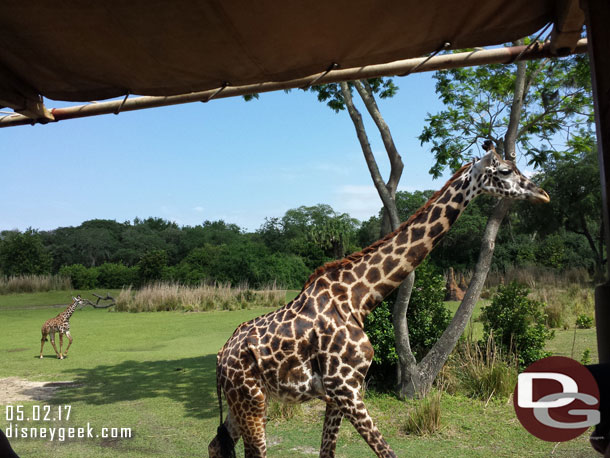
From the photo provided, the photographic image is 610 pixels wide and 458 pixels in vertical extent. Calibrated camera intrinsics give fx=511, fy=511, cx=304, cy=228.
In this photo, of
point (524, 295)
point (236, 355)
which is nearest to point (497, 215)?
point (524, 295)

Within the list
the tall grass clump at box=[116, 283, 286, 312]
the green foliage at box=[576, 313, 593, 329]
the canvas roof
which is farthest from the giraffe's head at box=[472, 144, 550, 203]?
the tall grass clump at box=[116, 283, 286, 312]

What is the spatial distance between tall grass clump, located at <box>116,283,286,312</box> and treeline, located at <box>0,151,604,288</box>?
349 cm

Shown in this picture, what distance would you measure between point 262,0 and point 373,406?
569cm

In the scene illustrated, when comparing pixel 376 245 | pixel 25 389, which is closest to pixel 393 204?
pixel 376 245

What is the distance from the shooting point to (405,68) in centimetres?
231

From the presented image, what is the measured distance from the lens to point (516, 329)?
7.37 metres

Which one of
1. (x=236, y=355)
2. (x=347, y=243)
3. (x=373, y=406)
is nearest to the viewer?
(x=236, y=355)

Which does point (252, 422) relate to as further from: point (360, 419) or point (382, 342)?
point (382, 342)

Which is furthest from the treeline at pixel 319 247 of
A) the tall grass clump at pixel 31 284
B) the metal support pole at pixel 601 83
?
the metal support pole at pixel 601 83

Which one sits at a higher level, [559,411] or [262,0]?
[262,0]

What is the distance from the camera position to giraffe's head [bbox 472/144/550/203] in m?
2.98

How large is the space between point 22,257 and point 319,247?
15806mm

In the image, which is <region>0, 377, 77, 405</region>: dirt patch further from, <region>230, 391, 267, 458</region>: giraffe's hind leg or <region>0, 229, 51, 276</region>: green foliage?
<region>0, 229, 51, 276</region>: green foliage

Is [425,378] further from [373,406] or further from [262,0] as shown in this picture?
[262,0]
